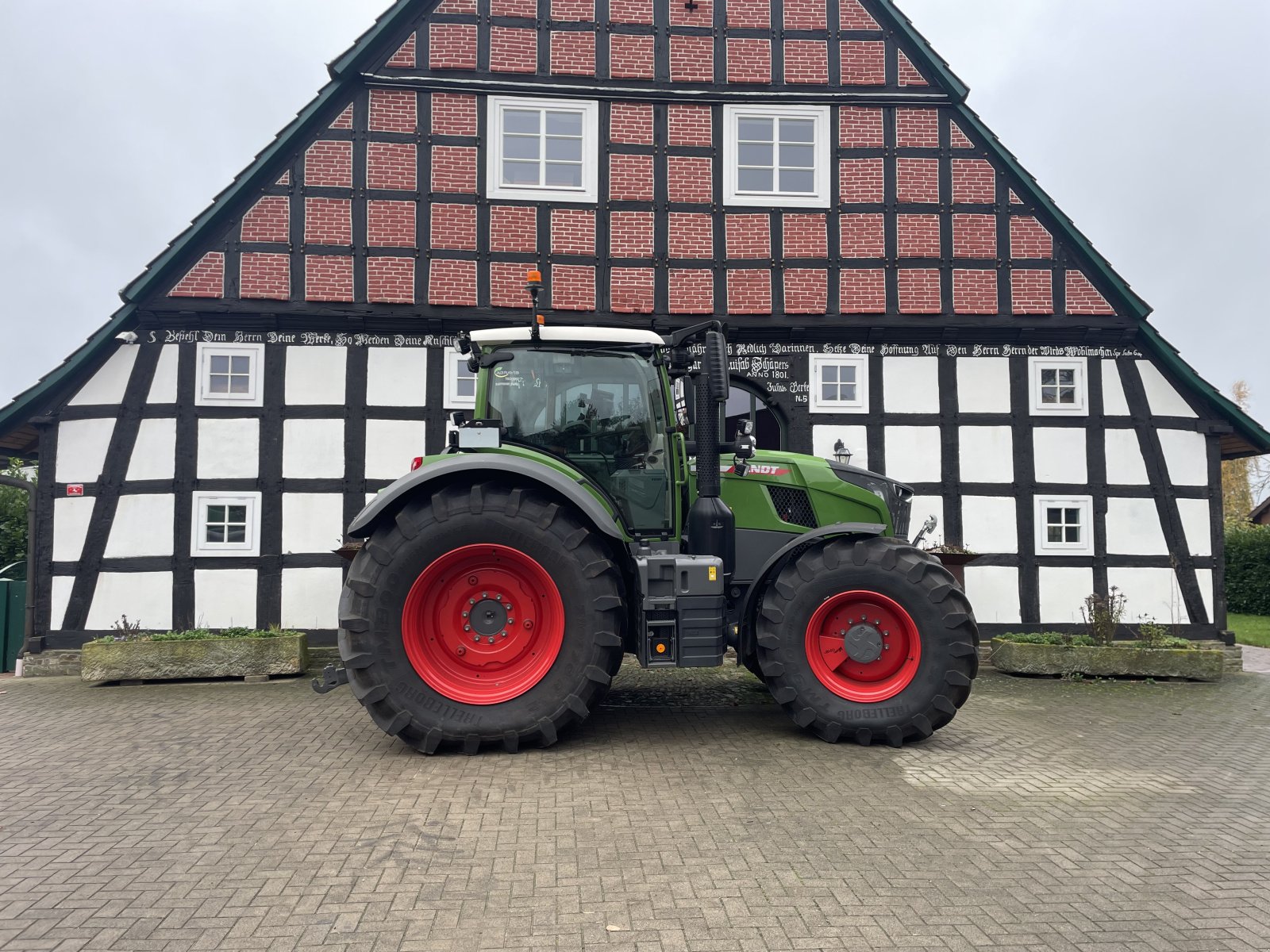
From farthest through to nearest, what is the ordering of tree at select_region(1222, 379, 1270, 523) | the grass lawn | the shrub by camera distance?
1. tree at select_region(1222, 379, 1270, 523)
2. the shrub
3. the grass lawn

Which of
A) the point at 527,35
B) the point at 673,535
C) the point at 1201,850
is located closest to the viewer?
the point at 1201,850

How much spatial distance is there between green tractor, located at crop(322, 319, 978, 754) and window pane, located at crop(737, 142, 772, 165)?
512 centimetres

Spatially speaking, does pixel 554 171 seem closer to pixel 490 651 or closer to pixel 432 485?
pixel 432 485

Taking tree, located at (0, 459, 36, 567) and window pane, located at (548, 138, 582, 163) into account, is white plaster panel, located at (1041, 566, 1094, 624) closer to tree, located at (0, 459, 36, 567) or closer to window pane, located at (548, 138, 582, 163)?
window pane, located at (548, 138, 582, 163)

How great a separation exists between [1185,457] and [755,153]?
639 cm

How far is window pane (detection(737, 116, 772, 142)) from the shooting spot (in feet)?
30.5

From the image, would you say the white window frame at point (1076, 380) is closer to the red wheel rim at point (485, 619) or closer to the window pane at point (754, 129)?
the window pane at point (754, 129)

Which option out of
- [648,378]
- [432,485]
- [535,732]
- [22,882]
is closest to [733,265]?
[648,378]

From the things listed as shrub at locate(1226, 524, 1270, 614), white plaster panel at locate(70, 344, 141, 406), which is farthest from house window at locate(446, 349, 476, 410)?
shrub at locate(1226, 524, 1270, 614)

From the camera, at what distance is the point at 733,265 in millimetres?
9164

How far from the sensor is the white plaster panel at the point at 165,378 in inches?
337

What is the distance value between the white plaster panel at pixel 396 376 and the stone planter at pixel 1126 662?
7.24 metres

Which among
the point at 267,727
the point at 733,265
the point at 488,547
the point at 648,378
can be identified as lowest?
the point at 267,727

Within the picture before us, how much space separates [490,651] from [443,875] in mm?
1881
